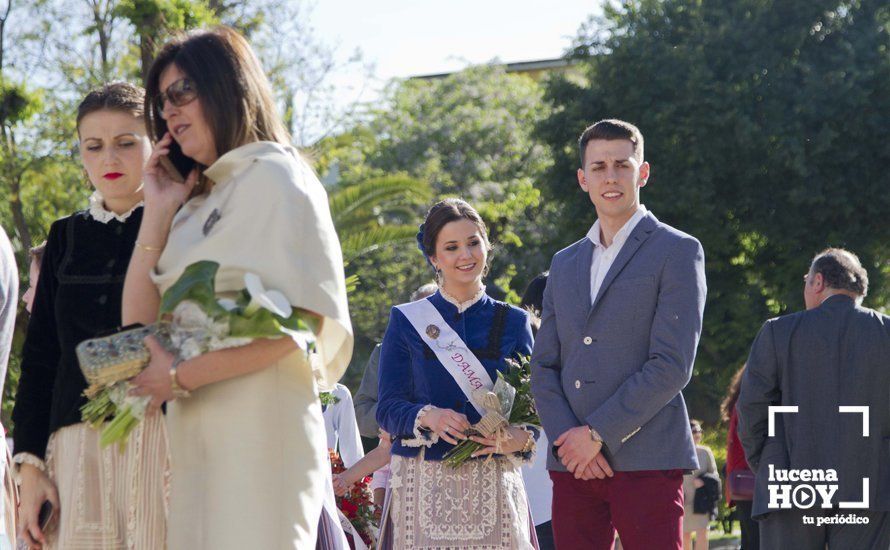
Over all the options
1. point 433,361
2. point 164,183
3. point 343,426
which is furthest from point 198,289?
point 343,426

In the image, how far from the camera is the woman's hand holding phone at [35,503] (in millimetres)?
3953

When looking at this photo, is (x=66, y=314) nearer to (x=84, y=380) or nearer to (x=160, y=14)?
(x=84, y=380)

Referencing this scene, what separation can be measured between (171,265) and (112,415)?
48 cm

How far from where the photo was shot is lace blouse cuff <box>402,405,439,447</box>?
5.71 metres

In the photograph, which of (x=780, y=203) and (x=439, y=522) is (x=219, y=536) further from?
(x=780, y=203)

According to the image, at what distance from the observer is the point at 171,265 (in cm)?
363

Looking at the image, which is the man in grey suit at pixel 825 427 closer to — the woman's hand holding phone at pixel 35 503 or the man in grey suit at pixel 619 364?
the man in grey suit at pixel 619 364

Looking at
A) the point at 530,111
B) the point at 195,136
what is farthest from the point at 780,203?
the point at 195,136

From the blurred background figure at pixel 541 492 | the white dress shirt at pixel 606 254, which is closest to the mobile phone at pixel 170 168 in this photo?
the white dress shirt at pixel 606 254

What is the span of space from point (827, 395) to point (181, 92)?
213 inches

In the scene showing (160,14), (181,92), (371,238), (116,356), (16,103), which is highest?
(160,14)

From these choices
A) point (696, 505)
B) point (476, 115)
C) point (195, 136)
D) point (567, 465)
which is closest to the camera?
point (195, 136)

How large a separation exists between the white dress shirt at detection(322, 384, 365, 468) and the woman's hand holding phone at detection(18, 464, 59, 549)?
440cm

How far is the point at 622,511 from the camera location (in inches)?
210
